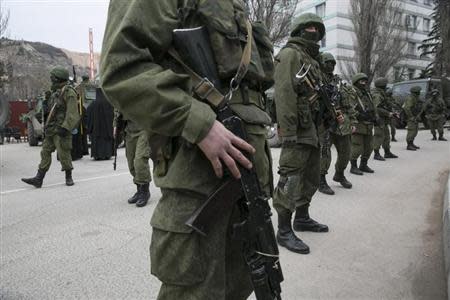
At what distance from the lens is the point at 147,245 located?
3.61 meters

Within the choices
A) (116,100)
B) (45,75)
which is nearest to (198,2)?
(116,100)

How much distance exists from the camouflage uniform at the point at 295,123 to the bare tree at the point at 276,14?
14002 mm

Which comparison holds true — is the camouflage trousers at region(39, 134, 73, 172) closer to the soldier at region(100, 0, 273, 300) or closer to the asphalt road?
the asphalt road

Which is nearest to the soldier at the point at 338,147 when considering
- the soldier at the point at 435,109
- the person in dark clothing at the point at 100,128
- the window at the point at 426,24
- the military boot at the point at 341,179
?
the military boot at the point at 341,179

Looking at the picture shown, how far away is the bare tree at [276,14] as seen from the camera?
16.9 meters

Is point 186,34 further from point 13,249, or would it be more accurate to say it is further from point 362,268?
point 13,249

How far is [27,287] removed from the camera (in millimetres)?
2799

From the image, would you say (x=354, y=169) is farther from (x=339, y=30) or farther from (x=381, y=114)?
(x=339, y=30)

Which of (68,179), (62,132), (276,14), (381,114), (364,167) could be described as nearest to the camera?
(62,132)

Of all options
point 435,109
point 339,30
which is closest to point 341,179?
point 435,109

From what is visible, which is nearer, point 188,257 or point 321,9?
point 188,257

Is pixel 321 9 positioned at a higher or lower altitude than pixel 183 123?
higher

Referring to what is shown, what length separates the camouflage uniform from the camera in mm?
3354

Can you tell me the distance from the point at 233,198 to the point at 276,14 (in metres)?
17.3
